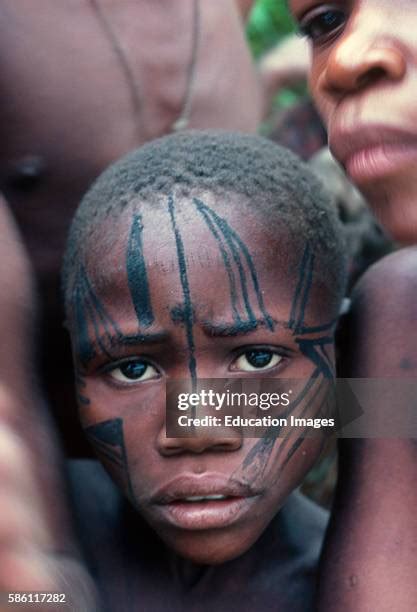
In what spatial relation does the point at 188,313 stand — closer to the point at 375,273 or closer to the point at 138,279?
the point at 138,279

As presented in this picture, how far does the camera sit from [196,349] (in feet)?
4.03

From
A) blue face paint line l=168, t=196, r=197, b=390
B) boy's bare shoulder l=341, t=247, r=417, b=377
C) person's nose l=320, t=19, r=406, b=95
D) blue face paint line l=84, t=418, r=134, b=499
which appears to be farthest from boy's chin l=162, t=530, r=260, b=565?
person's nose l=320, t=19, r=406, b=95

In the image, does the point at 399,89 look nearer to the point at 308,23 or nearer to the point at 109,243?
the point at 308,23

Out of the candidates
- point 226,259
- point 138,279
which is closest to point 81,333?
point 138,279

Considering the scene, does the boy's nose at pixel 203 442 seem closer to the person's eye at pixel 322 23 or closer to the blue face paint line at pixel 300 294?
the blue face paint line at pixel 300 294

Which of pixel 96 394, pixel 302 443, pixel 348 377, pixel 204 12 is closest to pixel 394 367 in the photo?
pixel 348 377

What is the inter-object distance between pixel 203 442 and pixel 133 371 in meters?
0.16

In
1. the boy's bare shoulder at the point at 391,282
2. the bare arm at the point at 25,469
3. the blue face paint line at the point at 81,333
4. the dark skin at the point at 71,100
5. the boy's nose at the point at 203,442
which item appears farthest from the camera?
the dark skin at the point at 71,100

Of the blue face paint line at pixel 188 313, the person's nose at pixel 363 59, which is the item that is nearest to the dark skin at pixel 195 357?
the blue face paint line at pixel 188 313

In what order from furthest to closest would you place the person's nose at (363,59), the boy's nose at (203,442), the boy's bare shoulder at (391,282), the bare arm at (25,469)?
1. the boy's bare shoulder at (391,282)
2. the boy's nose at (203,442)
3. the person's nose at (363,59)
4. the bare arm at (25,469)

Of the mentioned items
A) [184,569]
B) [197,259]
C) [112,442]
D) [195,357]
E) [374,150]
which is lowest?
[184,569]

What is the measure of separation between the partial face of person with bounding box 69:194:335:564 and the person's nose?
9.5 inches

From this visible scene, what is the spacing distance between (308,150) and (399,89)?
1055mm

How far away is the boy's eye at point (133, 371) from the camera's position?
1274mm
